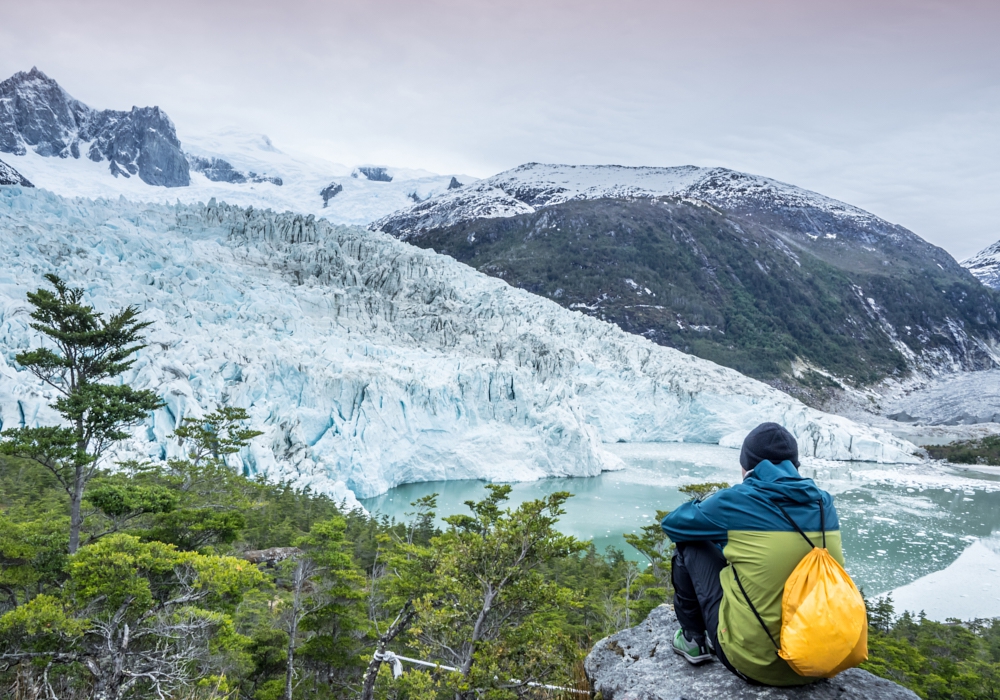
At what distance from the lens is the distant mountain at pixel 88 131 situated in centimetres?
6675

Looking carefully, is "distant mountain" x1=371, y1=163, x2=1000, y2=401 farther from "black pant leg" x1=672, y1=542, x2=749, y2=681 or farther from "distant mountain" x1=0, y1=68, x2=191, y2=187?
"black pant leg" x1=672, y1=542, x2=749, y2=681

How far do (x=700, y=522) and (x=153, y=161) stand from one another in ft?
289

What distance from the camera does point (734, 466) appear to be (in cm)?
2097

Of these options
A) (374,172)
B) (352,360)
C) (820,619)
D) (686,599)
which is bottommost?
(352,360)

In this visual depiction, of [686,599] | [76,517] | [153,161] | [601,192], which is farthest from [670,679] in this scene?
[601,192]

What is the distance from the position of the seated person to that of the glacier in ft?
40.0

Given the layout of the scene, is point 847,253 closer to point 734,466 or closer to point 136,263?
point 734,466

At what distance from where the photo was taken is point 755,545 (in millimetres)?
1520

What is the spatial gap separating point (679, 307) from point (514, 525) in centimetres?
6533

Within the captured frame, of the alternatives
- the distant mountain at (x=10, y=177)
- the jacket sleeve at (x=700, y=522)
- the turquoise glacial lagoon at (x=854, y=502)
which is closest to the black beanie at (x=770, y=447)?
the jacket sleeve at (x=700, y=522)

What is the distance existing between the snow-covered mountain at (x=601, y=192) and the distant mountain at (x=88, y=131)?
31070mm

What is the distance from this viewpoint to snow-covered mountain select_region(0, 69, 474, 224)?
56312 mm

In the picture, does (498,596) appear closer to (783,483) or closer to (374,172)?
(783,483)

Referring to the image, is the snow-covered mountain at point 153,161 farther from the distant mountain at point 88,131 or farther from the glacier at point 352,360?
the glacier at point 352,360
